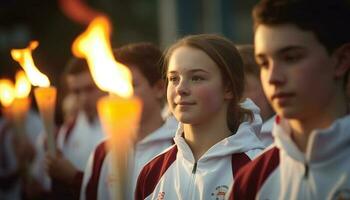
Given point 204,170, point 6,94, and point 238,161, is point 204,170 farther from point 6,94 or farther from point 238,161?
point 6,94

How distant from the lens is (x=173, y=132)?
5.42 metres

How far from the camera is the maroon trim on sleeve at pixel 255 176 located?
11.5 ft

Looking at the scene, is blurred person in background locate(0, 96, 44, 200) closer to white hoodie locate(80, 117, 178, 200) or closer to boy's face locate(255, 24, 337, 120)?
white hoodie locate(80, 117, 178, 200)

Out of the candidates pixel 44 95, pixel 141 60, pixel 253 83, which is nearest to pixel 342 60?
pixel 44 95

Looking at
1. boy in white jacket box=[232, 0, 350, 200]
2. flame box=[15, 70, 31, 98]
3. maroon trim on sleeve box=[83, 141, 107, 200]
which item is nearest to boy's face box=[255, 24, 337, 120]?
boy in white jacket box=[232, 0, 350, 200]

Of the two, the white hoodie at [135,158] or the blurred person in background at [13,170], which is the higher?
the white hoodie at [135,158]

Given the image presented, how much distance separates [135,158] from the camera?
5.62m

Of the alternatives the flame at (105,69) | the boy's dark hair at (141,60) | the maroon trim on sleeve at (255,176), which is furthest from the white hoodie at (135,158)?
the maroon trim on sleeve at (255,176)

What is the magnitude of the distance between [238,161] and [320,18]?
138cm

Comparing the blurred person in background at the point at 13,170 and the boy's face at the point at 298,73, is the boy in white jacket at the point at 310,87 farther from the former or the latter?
the blurred person in background at the point at 13,170

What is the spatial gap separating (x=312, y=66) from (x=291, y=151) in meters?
0.40

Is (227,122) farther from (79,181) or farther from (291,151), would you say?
(79,181)

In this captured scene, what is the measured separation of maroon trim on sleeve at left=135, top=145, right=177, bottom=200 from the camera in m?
4.56

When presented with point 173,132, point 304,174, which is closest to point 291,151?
point 304,174
